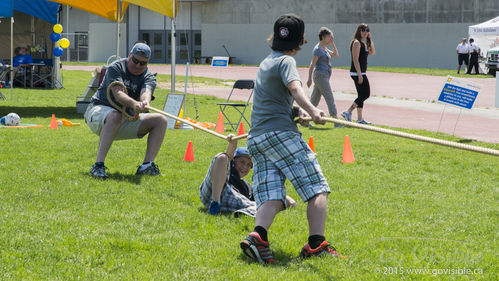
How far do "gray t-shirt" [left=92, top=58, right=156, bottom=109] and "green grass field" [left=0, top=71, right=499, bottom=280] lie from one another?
2.87 feet

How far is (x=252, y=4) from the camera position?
145 feet

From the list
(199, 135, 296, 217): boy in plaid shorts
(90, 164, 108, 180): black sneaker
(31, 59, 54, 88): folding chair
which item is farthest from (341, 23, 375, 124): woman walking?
(31, 59, 54, 88): folding chair

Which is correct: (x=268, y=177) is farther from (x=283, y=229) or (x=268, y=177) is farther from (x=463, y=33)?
(x=463, y=33)

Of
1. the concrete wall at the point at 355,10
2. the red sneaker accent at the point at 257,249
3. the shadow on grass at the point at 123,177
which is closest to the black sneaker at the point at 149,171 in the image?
the shadow on grass at the point at 123,177

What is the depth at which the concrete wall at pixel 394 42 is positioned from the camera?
133 ft

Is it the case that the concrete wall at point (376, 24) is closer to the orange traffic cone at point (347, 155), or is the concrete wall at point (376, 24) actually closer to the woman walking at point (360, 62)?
the woman walking at point (360, 62)

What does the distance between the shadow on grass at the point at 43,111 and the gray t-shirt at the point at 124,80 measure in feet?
21.1

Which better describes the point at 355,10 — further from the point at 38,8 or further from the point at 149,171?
the point at 149,171

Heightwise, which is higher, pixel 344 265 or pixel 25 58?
pixel 25 58

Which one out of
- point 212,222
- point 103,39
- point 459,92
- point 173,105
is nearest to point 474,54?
point 459,92

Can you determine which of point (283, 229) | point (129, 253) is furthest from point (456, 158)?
point (129, 253)

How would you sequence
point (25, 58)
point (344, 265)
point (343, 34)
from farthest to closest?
1. point (343, 34)
2. point (25, 58)
3. point (344, 265)

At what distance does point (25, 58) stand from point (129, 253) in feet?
60.8

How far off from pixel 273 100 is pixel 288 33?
17.8 inches
